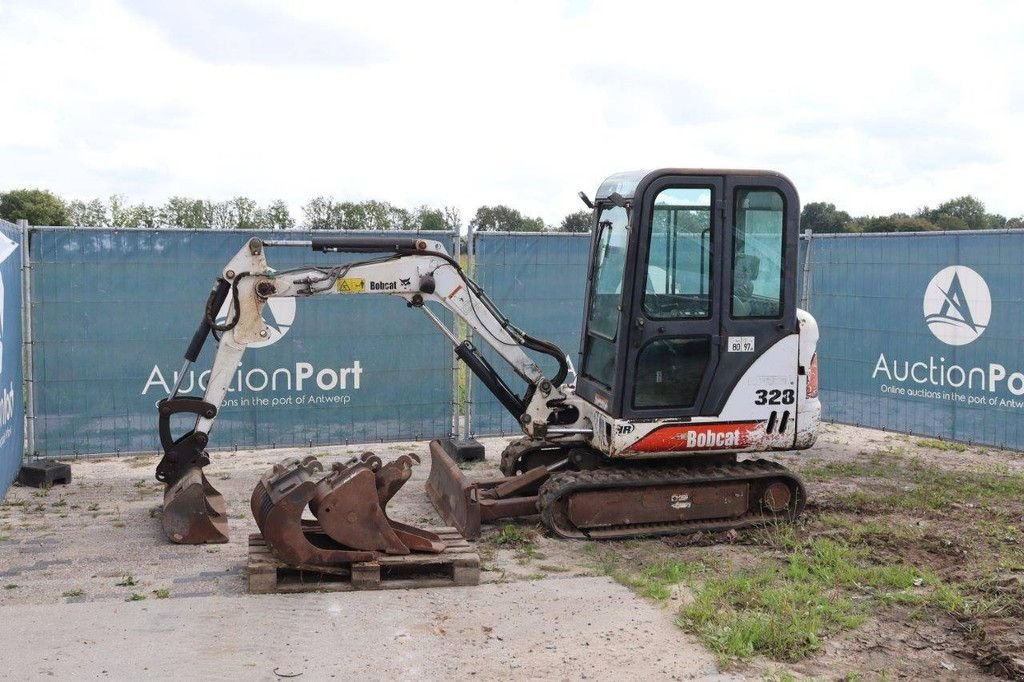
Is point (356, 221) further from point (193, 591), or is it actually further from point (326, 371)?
point (193, 591)

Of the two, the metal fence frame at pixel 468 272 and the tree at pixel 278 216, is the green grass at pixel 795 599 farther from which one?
the tree at pixel 278 216

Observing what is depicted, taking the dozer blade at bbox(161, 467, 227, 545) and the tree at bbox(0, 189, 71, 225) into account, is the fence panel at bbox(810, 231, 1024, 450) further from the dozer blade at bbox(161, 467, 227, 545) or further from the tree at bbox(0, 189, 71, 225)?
the tree at bbox(0, 189, 71, 225)

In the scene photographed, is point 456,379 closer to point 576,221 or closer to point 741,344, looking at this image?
point 741,344

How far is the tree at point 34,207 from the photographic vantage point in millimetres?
32188

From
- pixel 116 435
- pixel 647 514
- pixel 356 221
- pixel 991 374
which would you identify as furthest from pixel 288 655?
pixel 356 221

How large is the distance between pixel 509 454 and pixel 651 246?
2.51 m

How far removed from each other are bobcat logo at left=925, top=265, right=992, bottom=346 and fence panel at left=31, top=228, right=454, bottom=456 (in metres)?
6.17

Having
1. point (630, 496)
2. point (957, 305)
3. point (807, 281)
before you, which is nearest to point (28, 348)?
point (630, 496)

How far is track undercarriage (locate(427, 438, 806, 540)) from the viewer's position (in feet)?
27.8

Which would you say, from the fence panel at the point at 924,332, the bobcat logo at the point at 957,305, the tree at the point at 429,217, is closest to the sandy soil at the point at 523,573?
the fence panel at the point at 924,332

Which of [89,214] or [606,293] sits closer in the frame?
[606,293]

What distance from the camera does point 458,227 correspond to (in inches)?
488

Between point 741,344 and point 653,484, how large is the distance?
4.53 ft

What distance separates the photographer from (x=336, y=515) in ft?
23.9
